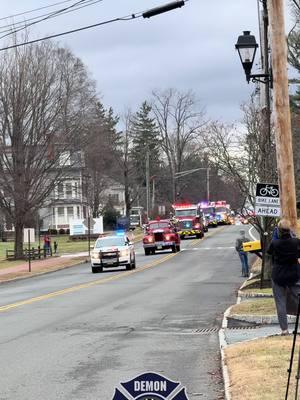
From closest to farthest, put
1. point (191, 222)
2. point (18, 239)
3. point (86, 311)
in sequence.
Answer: point (86, 311), point (18, 239), point (191, 222)

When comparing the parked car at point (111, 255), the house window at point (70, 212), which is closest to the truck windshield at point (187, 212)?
the parked car at point (111, 255)

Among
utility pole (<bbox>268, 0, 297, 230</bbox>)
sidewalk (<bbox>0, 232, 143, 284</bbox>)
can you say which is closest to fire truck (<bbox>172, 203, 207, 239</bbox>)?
sidewalk (<bbox>0, 232, 143, 284</bbox>)

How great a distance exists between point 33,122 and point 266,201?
3342 cm

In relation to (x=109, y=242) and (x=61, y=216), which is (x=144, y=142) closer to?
(x=61, y=216)

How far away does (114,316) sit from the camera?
15.6 meters

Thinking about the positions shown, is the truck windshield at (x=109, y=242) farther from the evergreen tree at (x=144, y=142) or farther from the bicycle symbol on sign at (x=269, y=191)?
the evergreen tree at (x=144, y=142)

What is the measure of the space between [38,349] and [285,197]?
186 inches

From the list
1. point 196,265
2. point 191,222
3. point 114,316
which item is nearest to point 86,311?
point 114,316

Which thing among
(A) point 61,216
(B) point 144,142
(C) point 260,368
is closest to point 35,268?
(C) point 260,368

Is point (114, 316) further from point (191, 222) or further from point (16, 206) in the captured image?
point (191, 222)

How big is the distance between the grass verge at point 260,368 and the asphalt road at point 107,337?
297 millimetres

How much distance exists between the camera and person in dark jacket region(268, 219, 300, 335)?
33.2 feet

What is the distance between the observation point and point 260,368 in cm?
822

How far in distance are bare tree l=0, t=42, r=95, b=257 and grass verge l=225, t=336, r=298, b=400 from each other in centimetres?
3644
